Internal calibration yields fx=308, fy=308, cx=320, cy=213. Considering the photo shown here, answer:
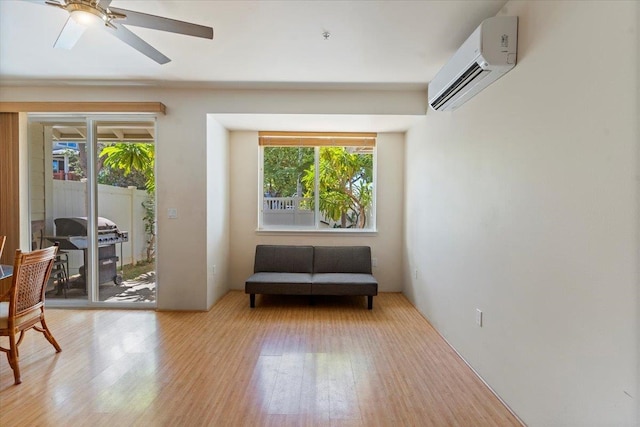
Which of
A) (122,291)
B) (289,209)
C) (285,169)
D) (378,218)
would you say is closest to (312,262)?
(289,209)

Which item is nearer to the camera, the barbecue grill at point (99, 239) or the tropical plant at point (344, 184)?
the barbecue grill at point (99, 239)

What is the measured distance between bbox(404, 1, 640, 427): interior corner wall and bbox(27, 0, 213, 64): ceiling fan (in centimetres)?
189

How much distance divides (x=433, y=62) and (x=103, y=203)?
3.94 meters

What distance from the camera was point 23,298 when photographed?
2.28 m

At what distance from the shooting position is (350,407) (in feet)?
6.28

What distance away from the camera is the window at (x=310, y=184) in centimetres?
455

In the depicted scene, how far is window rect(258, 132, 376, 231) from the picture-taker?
14.9 feet

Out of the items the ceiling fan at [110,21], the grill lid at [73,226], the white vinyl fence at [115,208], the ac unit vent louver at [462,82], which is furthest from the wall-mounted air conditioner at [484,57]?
the grill lid at [73,226]

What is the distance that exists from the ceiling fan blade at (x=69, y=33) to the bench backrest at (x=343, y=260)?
10.6 ft

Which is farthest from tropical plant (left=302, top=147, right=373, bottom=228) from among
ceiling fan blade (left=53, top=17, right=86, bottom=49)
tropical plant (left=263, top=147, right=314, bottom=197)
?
ceiling fan blade (left=53, top=17, right=86, bottom=49)

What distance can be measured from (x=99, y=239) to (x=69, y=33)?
251cm

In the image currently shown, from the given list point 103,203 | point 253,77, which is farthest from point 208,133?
point 103,203

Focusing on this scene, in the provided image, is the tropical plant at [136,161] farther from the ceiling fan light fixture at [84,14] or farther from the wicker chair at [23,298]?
the ceiling fan light fixture at [84,14]

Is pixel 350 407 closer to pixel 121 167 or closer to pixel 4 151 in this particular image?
pixel 121 167
